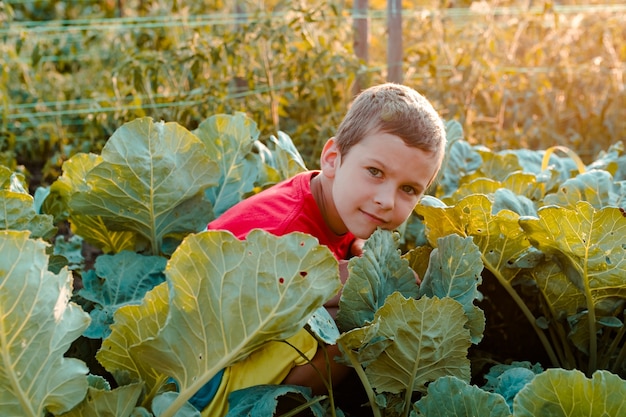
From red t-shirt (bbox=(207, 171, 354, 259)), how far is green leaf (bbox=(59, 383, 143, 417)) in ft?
1.92

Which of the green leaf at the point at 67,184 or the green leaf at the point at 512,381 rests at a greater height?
the green leaf at the point at 67,184

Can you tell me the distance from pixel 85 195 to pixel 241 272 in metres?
0.97

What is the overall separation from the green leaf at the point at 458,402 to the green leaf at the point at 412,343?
134mm

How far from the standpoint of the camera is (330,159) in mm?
2281

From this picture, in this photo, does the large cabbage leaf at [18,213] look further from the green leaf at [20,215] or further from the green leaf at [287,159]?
the green leaf at [287,159]

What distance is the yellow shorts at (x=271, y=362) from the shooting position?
192 cm

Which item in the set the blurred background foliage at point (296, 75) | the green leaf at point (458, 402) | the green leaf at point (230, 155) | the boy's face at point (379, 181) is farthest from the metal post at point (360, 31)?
the green leaf at point (458, 402)

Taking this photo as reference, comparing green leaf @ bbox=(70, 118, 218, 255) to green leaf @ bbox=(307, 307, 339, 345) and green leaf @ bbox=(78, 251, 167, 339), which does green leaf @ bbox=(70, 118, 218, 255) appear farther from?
green leaf @ bbox=(307, 307, 339, 345)

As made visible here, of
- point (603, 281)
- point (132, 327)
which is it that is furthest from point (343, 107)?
point (132, 327)

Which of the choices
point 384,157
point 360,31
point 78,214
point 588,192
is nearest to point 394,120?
point 384,157

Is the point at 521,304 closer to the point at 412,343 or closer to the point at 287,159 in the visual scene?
the point at 412,343

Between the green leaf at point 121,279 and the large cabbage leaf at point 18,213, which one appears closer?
the large cabbage leaf at point 18,213

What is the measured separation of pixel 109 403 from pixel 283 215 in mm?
732

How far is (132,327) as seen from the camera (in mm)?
1688
